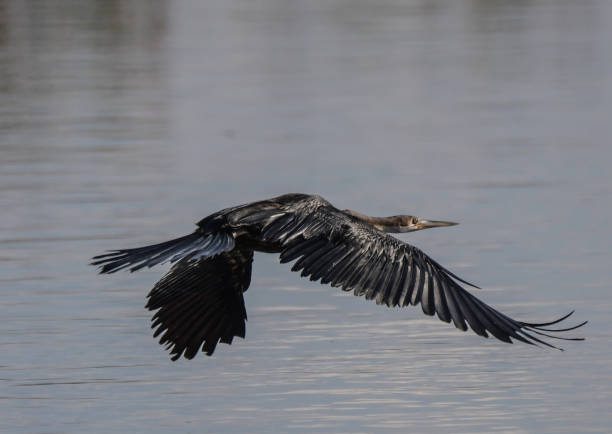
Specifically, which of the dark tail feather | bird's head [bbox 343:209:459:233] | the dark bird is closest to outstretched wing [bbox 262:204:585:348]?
the dark bird

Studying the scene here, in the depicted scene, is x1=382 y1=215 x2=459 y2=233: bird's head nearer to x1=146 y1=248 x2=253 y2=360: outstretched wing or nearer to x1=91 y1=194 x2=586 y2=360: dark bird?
x1=91 y1=194 x2=586 y2=360: dark bird

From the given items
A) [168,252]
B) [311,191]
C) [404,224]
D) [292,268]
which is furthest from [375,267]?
[311,191]

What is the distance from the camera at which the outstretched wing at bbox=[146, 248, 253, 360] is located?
286 inches

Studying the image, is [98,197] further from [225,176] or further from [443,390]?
[443,390]

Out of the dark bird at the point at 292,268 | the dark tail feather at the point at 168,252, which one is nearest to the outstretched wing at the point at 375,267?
the dark bird at the point at 292,268

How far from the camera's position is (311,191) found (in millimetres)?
11242

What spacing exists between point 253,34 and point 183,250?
1592cm

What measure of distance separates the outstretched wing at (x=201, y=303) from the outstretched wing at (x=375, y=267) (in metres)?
0.45

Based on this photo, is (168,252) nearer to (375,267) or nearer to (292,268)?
(292,268)

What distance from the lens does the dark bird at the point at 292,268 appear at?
6.43m

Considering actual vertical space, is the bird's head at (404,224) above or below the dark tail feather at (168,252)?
below

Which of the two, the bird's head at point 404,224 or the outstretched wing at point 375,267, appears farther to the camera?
the bird's head at point 404,224

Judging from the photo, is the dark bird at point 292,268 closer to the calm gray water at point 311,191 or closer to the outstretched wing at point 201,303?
the outstretched wing at point 201,303

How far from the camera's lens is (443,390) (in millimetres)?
7066
